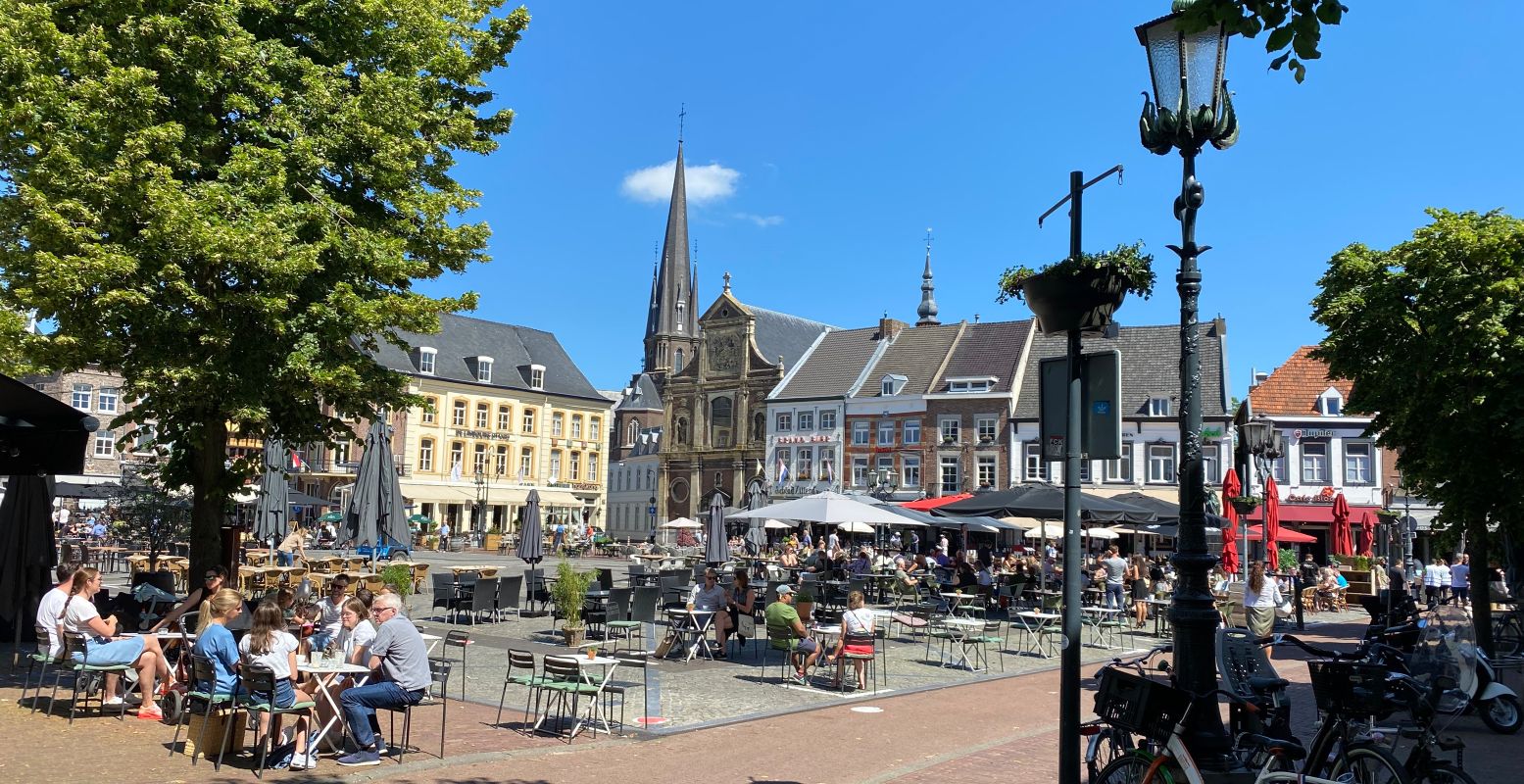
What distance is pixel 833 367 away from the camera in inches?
2232

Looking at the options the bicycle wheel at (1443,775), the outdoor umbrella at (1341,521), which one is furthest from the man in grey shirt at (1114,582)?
the bicycle wheel at (1443,775)

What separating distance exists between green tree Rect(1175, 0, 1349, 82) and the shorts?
9340 millimetres

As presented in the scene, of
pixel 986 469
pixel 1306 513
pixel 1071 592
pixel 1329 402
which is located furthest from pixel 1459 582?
pixel 1071 592

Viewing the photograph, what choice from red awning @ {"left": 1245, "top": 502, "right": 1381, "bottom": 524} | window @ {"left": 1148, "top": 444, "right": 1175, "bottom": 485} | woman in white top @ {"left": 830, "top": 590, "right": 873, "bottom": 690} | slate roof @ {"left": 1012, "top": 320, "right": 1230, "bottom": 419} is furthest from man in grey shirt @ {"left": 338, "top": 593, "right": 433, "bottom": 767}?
window @ {"left": 1148, "top": 444, "right": 1175, "bottom": 485}

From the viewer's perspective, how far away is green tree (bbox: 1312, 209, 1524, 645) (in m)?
12.0

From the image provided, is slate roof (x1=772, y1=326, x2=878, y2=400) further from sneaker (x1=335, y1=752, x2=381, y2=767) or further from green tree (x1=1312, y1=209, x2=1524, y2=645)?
sneaker (x1=335, y1=752, x2=381, y2=767)

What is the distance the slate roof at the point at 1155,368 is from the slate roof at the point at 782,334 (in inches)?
703

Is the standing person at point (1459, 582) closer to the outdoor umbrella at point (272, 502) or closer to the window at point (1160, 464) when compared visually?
the window at point (1160, 464)

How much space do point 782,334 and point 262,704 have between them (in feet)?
190

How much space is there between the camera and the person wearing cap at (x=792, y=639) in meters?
12.5

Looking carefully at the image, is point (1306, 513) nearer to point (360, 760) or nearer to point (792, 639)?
point (792, 639)

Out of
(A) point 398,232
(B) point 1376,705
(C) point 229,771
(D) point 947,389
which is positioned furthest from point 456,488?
(B) point 1376,705

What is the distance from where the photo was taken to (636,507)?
8044 cm

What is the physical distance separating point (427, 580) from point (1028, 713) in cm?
2190
